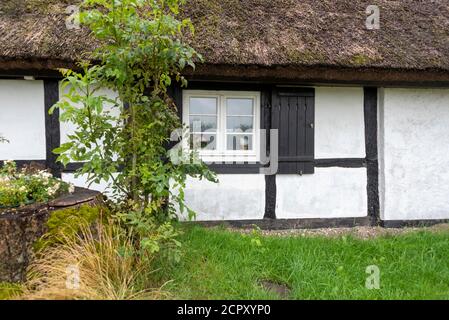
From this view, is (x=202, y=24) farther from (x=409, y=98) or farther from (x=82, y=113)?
(x=409, y=98)

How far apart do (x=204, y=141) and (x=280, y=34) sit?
170cm

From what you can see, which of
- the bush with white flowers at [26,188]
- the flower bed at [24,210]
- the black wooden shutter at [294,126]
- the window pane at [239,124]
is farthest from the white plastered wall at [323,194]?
the bush with white flowers at [26,188]

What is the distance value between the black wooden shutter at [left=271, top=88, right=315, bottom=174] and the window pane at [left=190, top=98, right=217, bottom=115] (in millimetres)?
808

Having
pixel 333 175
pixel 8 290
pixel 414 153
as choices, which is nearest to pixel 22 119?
pixel 8 290

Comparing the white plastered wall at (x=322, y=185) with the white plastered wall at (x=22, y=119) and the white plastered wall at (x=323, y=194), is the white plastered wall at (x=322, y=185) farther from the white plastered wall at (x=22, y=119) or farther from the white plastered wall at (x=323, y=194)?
the white plastered wall at (x=22, y=119)

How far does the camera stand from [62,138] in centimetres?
449

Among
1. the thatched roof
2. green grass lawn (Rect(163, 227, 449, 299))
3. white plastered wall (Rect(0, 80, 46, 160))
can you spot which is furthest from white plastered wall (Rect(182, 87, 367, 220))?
white plastered wall (Rect(0, 80, 46, 160))

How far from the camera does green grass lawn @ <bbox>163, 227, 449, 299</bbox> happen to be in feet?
9.16

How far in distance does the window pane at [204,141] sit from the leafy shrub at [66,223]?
2.00 m

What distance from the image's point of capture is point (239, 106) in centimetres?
486

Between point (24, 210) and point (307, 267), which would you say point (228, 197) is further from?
point (24, 210)

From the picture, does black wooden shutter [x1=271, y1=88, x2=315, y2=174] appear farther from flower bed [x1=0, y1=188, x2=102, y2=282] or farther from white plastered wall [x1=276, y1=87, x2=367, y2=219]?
flower bed [x1=0, y1=188, x2=102, y2=282]

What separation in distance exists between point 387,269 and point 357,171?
6.50 feet

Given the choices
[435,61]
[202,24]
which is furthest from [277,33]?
[435,61]
